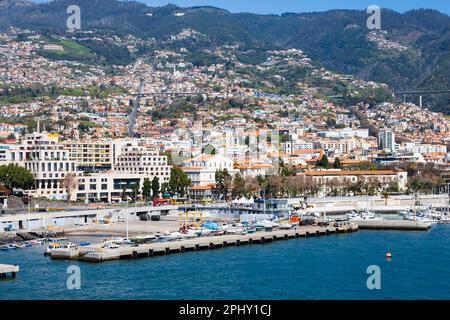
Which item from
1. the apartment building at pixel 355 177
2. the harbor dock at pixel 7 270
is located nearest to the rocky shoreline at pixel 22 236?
the harbor dock at pixel 7 270

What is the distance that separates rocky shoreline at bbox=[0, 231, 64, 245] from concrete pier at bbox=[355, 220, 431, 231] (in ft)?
40.1

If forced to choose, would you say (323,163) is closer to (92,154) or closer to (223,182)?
(223,182)


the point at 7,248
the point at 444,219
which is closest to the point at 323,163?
the point at 444,219

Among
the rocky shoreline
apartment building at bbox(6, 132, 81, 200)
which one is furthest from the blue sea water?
apartment building at bbox(6, 132, 81, 200)

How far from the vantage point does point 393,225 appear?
3553 cm

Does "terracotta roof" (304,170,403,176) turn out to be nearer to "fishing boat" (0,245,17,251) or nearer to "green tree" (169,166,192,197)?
"green tree" (169,166,192,197)

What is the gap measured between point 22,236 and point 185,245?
247 inches

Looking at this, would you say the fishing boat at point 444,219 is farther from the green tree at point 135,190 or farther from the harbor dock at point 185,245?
the green tree at point 135,190

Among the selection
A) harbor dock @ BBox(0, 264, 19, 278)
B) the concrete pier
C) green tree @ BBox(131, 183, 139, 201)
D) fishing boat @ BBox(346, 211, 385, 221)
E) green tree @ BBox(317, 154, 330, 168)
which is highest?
green tree @ BBox(317, 154, 330, 168)

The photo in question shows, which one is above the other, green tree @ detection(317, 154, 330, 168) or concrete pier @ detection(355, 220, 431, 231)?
green tree @ detection(317, 154, 330, 168)

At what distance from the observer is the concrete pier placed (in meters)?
34.8

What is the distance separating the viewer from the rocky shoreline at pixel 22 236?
97.2ft

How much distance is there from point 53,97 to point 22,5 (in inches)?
4092

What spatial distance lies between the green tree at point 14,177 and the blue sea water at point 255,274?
57.6 feet
